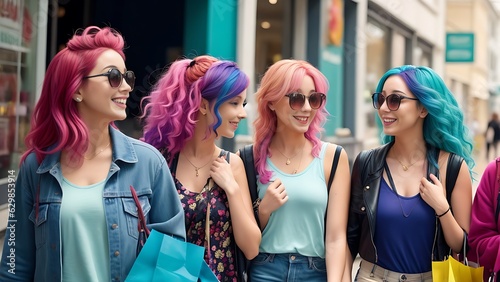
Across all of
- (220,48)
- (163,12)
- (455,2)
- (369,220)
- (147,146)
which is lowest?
(369,220)

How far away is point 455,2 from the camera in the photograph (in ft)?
121

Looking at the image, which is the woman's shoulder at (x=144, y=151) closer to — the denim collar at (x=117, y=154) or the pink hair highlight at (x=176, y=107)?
the denim collar at (x=117, y=154)

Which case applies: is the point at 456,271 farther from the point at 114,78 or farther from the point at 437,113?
the point at 114,78

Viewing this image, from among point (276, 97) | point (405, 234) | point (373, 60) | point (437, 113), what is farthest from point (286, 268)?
point (373, 60)

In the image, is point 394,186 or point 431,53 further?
point 431,53

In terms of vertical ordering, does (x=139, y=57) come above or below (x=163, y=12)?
below

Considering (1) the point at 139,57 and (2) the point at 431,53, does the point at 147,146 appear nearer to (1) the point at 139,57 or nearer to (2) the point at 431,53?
(1) the point at 139,57

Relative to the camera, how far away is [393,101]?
3.35 metres

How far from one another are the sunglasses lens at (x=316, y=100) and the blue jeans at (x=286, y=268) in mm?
740

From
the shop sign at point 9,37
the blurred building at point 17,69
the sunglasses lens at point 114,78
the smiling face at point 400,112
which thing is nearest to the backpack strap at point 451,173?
the smiling face at point 400,112

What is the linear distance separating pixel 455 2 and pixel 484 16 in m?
8.12

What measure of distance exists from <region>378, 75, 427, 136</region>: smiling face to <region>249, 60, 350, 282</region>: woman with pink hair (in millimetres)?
280

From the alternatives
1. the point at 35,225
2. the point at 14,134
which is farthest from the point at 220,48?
the point at 35,225

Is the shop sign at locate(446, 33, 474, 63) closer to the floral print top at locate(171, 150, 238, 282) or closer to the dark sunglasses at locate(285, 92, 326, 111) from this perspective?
the dark sunglasses at locate(285, 92, 326, 111)
